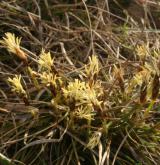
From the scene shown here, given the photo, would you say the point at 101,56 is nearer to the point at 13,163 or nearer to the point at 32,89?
the point at 32,89

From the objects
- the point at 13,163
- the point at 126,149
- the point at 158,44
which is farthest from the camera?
the point at 158,44

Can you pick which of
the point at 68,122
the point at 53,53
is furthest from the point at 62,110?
the point at 53,53

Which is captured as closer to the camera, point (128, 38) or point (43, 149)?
point (43, 149)

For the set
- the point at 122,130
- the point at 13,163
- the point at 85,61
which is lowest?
the point at 13,163

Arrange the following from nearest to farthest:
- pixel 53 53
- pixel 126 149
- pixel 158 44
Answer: pixel 126 149 → pixel 53 53 → pixel 158 44

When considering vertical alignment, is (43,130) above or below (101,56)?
below

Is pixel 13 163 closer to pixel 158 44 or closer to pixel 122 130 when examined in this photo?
pixel 122 130

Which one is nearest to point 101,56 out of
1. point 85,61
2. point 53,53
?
point 85,61

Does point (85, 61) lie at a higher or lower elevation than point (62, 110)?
higher

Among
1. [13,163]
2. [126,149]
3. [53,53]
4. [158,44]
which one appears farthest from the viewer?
[158,44]
